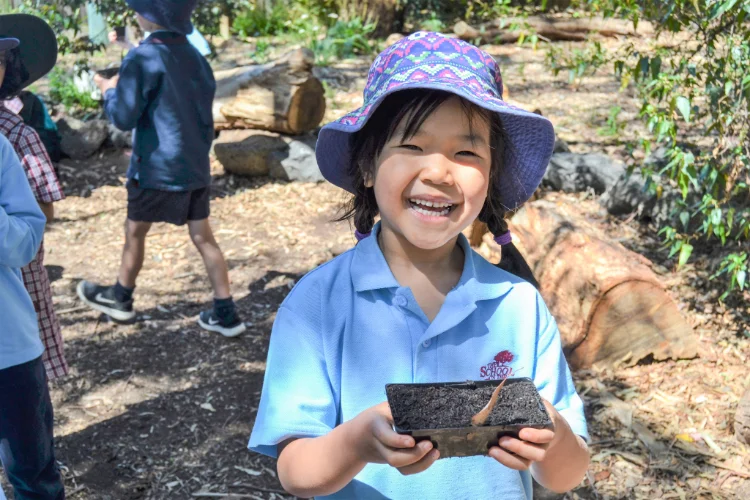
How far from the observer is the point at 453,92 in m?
1.47

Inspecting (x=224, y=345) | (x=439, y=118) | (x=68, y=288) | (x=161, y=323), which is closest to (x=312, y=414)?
(x=439, y=118)

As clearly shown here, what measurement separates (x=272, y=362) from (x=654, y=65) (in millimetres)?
3017

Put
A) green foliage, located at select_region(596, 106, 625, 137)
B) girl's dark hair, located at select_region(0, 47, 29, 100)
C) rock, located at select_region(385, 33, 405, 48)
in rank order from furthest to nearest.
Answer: rock, located at select_region(385, 33, 405, 48), green foliage, located at select_region(596, 106, 625, 137), girl's dark hair, located at select_region(0, 47, 29, 100)

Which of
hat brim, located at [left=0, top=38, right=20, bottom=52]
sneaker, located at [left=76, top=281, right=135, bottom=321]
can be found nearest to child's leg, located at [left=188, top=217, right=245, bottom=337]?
sneaker, located at [left=76, top=281, right=135, bottom=321]

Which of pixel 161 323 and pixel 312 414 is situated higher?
pixel 312 414

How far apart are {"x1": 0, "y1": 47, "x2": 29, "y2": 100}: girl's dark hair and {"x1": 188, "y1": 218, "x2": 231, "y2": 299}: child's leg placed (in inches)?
64.5

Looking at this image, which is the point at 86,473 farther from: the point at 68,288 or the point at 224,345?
the point at 68,288

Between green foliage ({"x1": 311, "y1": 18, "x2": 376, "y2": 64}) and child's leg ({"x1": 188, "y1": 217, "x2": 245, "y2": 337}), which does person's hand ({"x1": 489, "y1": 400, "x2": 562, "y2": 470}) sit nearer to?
child's leg ({"x1": 188, "y1": 217, "x2": 245, "y2": 337})

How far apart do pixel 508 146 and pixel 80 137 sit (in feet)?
19.6

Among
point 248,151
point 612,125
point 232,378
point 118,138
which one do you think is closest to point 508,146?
point 232,378

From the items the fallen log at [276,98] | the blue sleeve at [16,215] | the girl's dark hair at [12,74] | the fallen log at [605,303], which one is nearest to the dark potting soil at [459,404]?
the blue sleeve at [16,215]

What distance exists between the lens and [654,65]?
3.86m

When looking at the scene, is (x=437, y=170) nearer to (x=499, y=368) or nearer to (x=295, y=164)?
(x=499, y=368)

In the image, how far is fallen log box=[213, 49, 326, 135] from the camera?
6.48 m
